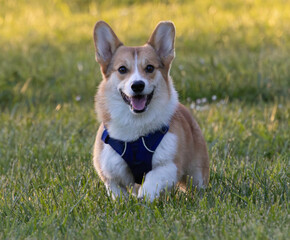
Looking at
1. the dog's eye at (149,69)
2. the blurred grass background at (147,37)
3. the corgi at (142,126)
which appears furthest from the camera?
the blurred grass background at (147,37)

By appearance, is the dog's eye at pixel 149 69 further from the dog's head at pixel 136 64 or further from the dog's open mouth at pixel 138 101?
the dog's open mouth at pixel 138 101

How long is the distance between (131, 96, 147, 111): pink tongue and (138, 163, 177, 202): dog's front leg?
49 centimetres

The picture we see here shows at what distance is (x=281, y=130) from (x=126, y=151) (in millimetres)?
2578

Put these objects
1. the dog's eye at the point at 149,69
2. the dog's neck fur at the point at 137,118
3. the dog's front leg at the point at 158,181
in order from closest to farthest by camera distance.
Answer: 1. the dog's front leg at the point at 158,181
2. the dog's neck fur at the point at 137,118
3. the dog's eye at the point at 149,69

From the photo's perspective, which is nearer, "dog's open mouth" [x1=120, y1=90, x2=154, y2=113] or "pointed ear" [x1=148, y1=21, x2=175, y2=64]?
"dog's open mouth" [x1=120, y1=90, x2=154, y2=113]

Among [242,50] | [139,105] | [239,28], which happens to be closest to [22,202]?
[139,105]

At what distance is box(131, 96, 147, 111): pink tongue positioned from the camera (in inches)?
181

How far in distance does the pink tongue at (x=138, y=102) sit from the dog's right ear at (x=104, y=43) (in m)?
0.48

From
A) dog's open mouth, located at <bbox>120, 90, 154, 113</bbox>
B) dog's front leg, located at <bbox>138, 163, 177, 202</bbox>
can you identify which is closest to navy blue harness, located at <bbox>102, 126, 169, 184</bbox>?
dog's front leg, located at <bbox>138, 163, 177, 202</bbox>

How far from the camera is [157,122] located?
15.3ft

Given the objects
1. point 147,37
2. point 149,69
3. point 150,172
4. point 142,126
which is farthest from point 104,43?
point 147,37

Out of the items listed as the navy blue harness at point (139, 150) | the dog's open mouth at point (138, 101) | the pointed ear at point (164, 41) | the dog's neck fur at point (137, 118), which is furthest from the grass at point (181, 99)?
the pointed ear at point (164, 41)

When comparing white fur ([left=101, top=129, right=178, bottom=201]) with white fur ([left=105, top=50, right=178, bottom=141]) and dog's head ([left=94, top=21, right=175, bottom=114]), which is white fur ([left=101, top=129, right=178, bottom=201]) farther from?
dog's head ([left=94, top=21, right=175, bottom=114])

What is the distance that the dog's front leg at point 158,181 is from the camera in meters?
4.34
